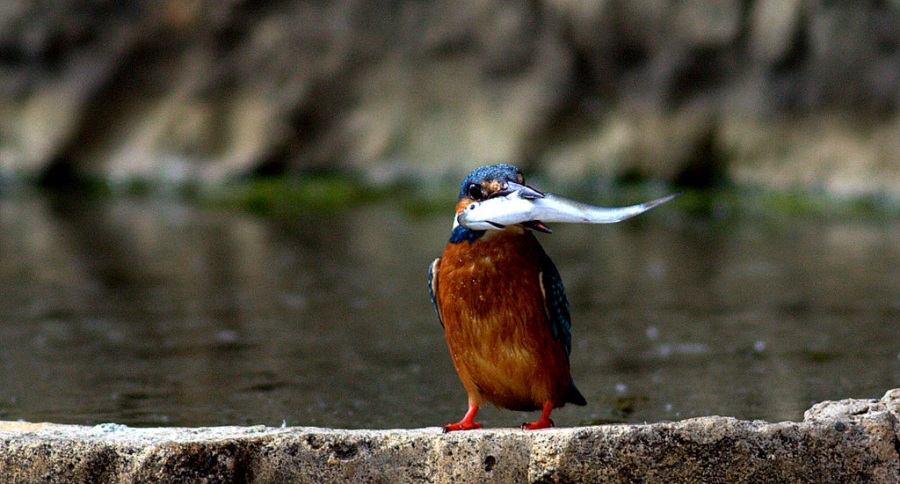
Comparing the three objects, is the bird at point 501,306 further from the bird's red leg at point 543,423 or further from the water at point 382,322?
the water at point 382,322

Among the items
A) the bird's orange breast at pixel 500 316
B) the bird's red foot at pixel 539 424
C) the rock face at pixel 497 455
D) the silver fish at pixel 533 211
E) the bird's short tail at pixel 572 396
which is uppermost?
the silver fish at pixel 533 211

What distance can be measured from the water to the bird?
592mm

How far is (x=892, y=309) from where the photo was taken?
5.08 meters

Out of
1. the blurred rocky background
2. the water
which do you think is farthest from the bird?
the blurred rocky background

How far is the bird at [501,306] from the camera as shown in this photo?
7.97ft

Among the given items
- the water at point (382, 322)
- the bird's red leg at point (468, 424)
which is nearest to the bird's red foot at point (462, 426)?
the bird's red leg at point (468, 424)

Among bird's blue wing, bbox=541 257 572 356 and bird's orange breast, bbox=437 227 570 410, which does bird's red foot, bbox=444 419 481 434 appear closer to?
bird's orange breast, bbox=437 227 570 410

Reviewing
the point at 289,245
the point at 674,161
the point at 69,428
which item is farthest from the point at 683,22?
the point at 69,428

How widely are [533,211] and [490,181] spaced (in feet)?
0.58

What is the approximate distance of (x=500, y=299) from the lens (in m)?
2.46

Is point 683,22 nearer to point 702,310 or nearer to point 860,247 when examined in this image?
point 860,247

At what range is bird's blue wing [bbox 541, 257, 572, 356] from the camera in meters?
2.49

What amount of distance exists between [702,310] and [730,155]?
493 centimetres

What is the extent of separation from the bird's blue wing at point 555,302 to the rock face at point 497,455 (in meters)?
0.46
